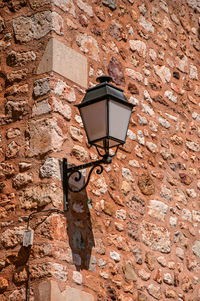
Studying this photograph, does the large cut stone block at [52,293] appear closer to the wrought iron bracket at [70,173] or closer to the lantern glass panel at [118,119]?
the wrought iron bracket at [70,173]

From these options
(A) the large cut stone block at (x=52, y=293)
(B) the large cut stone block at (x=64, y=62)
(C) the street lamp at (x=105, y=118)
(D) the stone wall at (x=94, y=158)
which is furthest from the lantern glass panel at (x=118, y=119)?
(A) the large cut stone block at (x=52, y=293)

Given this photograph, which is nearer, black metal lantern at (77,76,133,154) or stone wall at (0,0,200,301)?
black metal lantern at (77,76,133,154)

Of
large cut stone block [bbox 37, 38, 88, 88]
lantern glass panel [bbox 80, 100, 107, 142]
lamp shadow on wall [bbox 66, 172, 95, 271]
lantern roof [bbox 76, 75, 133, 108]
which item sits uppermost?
large cut stone block [bbox 37, 38, 88, 88]

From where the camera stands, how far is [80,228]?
4559 millimetres

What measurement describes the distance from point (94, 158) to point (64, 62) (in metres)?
0.70

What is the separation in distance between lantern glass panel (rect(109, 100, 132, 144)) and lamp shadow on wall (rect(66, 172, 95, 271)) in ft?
1.62

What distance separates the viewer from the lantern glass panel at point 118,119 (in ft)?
14.0

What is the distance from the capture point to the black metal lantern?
427 cm

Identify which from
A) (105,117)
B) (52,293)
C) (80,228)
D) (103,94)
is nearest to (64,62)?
(103,94)

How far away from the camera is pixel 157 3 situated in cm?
603

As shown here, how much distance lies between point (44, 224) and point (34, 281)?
14.0 inches

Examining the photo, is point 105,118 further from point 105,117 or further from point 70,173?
point 70,173

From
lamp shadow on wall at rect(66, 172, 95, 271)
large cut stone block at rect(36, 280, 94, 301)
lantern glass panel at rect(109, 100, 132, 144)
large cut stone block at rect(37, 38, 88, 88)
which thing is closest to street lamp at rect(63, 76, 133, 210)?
lantern glass panel at rect(109, 100, 132, 144)

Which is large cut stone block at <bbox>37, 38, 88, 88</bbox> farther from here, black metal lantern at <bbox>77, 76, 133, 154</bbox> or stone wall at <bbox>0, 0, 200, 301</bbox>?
black metal lantern at <bbox>77, 76, 133, 154</bbox>
